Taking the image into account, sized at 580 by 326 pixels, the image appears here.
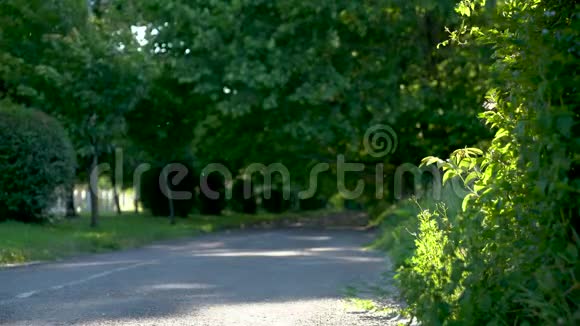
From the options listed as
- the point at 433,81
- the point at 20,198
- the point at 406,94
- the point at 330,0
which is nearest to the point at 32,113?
the point at 20,198

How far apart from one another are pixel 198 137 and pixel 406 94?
28.9 feet

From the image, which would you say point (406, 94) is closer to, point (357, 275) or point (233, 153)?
point (233, 153)

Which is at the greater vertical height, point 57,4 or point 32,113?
point 57,4

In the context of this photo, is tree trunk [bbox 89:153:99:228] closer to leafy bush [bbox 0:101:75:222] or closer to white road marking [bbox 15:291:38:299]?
leafy bush [bbox 0:101:75:222]

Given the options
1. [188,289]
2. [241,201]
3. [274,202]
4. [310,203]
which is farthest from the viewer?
[310,203]

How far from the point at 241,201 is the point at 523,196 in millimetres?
49319

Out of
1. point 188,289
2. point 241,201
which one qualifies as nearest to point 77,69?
point 188,289

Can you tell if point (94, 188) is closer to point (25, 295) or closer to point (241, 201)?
point (25, 295)

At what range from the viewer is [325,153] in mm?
34812

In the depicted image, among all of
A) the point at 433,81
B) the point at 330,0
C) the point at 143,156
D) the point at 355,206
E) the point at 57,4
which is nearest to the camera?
the point at 57,4

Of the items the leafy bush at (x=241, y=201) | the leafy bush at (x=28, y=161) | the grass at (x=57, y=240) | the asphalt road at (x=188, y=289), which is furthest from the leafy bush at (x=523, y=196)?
the leafy bush at (x=241, y=201)

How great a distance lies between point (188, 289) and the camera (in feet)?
36.5

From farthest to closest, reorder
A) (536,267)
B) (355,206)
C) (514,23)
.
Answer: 1. (355,206)
2. (514,23)
3. (536,267)

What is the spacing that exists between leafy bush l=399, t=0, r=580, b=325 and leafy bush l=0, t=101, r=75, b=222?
54.2ft
